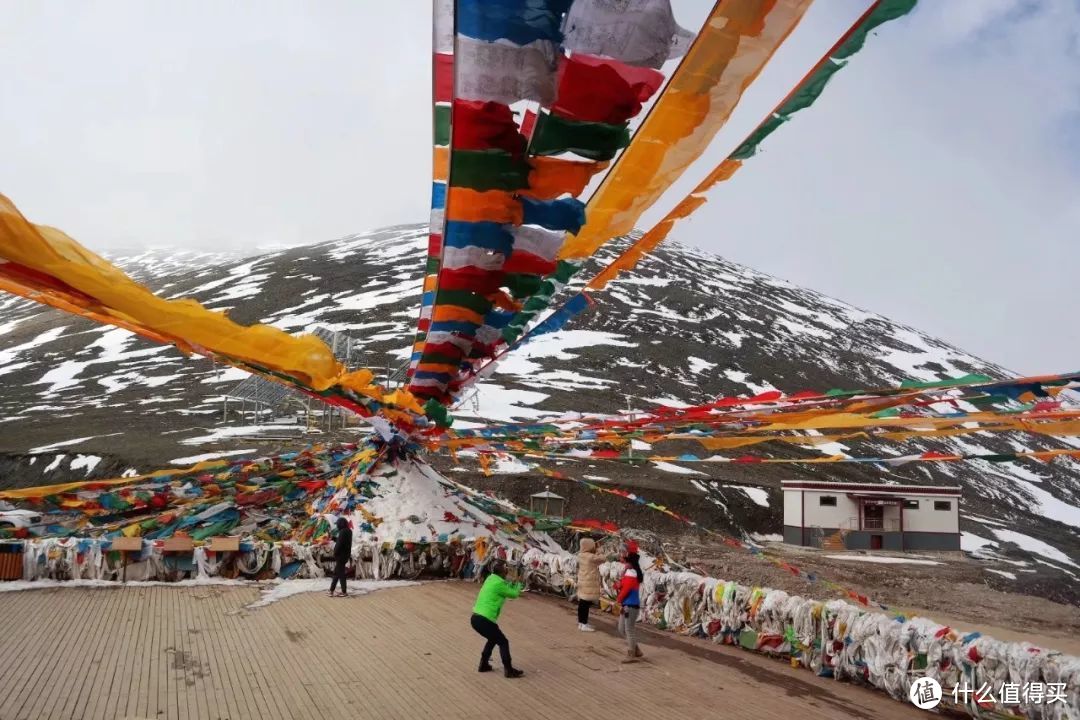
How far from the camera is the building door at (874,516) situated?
3712cm

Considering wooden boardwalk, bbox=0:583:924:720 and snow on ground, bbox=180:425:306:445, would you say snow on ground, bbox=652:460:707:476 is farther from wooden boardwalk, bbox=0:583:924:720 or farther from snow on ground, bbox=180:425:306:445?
wooden boardwalk, bbox=0:583:924:720

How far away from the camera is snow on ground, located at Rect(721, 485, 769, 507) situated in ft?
132

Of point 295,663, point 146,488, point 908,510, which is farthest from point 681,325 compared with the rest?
point 295,663

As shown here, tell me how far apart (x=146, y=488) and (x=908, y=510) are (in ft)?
111

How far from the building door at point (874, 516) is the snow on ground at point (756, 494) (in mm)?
4931

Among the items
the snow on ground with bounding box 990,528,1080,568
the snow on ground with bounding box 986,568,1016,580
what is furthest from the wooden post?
the snow on ground with bounding box 990,528,1080,568

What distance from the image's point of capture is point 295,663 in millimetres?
8961

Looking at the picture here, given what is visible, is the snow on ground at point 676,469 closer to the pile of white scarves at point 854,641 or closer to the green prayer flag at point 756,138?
the pile of white scarves at point 854,641

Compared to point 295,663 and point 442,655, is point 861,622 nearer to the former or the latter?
point 442,655

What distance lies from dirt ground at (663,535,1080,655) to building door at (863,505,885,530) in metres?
5.37

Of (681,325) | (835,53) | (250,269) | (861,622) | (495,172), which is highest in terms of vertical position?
(250,269)

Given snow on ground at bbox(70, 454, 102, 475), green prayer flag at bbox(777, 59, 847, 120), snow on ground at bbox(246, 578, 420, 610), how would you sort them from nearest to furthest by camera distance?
green prayer flag at bbox(777, 59, 847, 120)
snow on ground at bbox(246, 578, 420, 610)
snow on ground at bbox(70, 454, 102, 475)

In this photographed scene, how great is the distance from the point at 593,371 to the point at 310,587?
52.5m

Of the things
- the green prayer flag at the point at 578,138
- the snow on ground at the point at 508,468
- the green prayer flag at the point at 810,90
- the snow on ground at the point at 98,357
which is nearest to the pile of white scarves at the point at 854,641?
the green prayer flag at the point at 810,90
